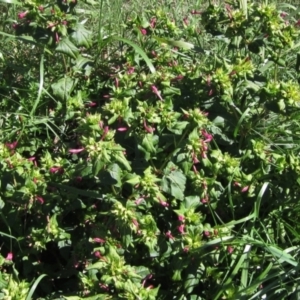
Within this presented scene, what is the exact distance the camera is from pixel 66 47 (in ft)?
7.91

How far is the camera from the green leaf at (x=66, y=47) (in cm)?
241

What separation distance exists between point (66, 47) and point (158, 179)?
0.61 metres

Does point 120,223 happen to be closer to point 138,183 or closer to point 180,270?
point 138,183

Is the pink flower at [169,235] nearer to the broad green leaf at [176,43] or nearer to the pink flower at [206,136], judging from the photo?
the pink flower at [206,136]

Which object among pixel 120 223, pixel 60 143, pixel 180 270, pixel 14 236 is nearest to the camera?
pixel 120 223

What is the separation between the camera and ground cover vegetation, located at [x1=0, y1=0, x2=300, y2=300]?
209 centimetres

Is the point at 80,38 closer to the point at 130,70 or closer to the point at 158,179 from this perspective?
the point at 130,70

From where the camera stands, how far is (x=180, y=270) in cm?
217

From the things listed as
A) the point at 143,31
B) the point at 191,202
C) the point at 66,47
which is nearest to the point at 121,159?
the point at 191,202

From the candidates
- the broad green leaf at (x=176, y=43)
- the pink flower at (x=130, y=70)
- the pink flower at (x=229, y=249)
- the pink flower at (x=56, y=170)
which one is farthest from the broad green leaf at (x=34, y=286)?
the broad green leaf at (x=176, y=43)

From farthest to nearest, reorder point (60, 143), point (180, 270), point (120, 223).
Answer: point (60, 143), point (180, 270), point (120, 223)

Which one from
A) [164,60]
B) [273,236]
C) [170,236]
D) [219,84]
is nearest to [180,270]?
[170,236]

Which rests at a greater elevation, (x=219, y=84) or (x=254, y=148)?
(x=219, y=84)

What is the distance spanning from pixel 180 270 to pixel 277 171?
432 mm
